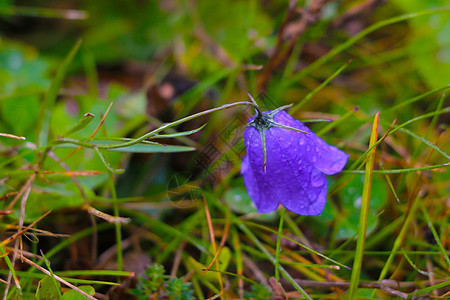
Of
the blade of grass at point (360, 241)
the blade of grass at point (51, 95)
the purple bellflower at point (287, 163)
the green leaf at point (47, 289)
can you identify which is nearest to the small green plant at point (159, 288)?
the green leaf at point (47, 289)

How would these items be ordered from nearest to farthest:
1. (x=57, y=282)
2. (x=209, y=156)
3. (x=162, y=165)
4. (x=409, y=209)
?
1. (x=57, y=282)
2. (x=409, y=209)
3. (x=209, y=156)
4. (x=162, y=165)

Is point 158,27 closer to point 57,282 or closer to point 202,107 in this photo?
point 202,107

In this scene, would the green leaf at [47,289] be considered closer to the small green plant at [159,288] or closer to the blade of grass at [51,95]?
the small green plant at [159,288]

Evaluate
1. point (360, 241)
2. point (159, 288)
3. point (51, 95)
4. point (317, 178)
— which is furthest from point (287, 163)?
point (51, 95)

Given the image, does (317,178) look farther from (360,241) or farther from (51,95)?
(51,95)

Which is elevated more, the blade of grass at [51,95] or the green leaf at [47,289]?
the blade of grass at [51,95]

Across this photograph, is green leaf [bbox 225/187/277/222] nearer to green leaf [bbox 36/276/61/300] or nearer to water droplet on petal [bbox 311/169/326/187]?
water droplet on petal [bbox 311/169/326/187]

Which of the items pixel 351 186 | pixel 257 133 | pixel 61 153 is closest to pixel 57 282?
pixel 61 153
